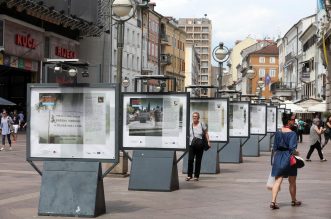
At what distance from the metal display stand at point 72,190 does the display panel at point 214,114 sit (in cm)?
885

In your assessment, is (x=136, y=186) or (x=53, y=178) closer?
(x=53, y=178)

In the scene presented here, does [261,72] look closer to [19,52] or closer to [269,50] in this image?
[269,50]

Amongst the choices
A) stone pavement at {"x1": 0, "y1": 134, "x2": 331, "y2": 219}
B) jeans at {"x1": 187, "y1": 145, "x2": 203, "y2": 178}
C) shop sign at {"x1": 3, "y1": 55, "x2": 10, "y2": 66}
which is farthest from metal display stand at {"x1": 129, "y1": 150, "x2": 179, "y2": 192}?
shop sign at {"x1": 3, "y1": 55, "x2": 10, "y2": 66}

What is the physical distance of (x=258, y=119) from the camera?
2970 cm

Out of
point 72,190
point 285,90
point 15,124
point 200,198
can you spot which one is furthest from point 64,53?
point 285,90

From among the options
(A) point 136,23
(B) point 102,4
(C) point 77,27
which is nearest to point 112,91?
(C) point 77,27

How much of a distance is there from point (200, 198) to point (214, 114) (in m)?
6.48

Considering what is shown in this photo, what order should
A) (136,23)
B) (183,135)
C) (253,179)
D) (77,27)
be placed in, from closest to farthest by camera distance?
1. (183,135)
2. (253,179)
3. (77,27)
4. (136,23)

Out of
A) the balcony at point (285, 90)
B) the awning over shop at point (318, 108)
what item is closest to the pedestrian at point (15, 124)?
the awning over shop at point (318, 108)

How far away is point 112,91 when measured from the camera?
36.5 ft

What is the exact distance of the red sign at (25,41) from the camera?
47.7 m

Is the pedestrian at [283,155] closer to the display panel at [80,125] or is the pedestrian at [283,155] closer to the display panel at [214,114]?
the display panel at [80,125]

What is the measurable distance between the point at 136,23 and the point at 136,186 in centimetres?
7619

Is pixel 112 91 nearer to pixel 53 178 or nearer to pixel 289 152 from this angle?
pixel 53 178
